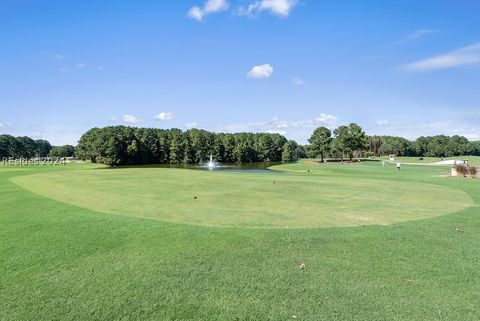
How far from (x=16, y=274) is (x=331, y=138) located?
10152 cm

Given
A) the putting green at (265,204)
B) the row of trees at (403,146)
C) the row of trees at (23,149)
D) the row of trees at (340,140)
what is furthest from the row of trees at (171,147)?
the putting green at (265,204)

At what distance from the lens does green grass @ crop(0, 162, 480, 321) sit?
5270 mm

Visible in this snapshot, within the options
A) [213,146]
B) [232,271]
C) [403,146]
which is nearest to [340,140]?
[213,146]

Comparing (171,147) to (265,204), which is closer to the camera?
(265,204)

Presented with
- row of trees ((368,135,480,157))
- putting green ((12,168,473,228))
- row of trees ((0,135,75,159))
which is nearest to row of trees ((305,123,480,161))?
row of trees ((368,135,480,157))

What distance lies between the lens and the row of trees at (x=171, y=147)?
99625 mm

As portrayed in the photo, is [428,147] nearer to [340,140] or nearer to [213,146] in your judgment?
[340,140]

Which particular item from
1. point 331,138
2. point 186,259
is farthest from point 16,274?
point 331,138

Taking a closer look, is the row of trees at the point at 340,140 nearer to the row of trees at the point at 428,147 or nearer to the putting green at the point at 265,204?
the row of trees at the point at 428,147

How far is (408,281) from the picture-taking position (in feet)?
20.4

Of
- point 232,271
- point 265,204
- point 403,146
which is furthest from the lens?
point 403,146

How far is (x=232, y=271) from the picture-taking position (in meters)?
6.58

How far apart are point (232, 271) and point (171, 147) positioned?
110667 millimetres

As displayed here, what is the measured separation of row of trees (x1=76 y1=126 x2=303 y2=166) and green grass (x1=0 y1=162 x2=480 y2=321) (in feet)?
305
